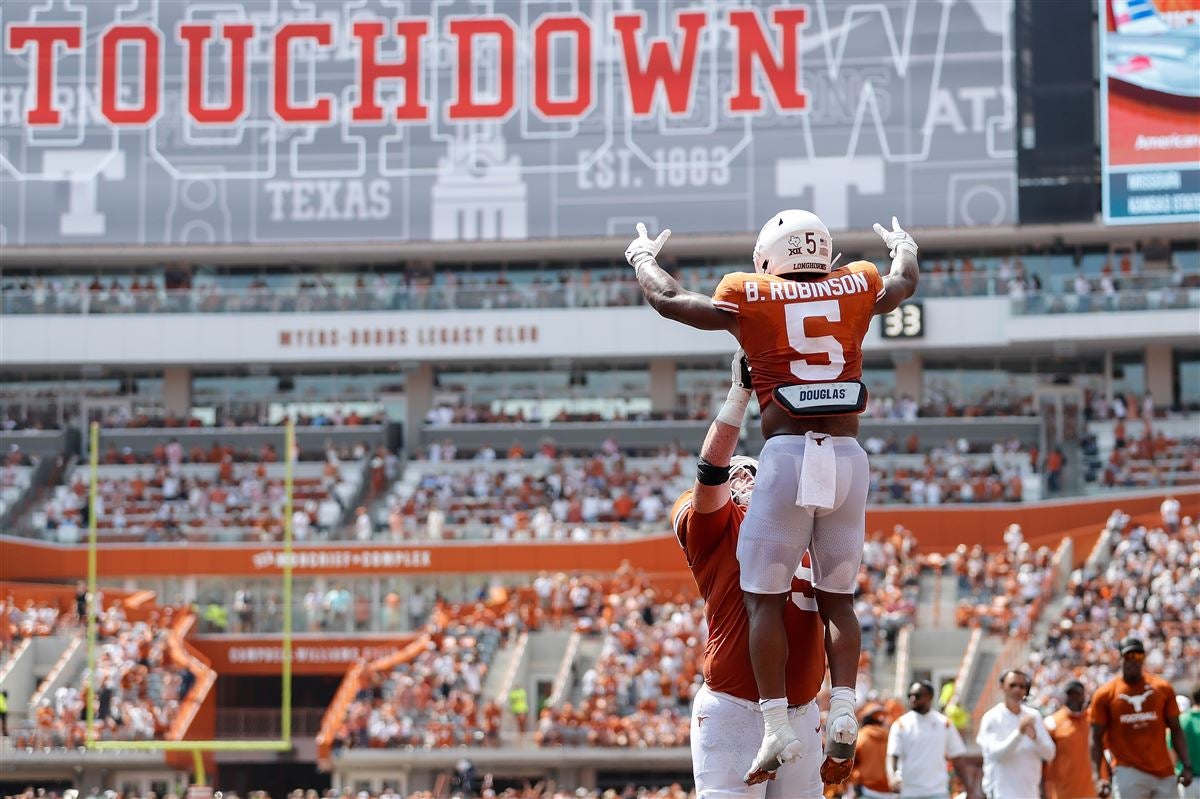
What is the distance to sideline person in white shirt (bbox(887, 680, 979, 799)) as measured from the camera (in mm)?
11922

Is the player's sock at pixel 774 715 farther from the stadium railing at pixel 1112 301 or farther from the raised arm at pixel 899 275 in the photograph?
the stadium railing at pixel 1112 301

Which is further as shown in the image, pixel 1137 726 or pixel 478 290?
pixel 478 290

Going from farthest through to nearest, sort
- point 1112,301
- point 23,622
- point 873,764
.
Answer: point 1112,301 → point 23,622 → point 873,764

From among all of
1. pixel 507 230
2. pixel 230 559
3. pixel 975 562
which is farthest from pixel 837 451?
pixel 507 230

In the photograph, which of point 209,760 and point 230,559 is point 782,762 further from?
point 230,559

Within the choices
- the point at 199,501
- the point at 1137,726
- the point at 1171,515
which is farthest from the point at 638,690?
the point at 1137,726

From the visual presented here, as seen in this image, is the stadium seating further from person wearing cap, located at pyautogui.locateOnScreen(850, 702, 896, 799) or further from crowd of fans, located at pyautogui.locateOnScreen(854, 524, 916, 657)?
person wearing cap, located at pyautogui.locateOnScreen(850, 702, 896, 799)

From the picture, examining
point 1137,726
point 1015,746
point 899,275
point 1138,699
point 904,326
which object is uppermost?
point 904,326

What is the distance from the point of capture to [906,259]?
257 inches

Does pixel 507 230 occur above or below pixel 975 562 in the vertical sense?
above

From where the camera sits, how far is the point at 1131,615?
26.8 metres

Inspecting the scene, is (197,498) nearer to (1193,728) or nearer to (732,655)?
(1193,728)

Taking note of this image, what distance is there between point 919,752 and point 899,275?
614 cm

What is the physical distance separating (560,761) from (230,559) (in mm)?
11485
